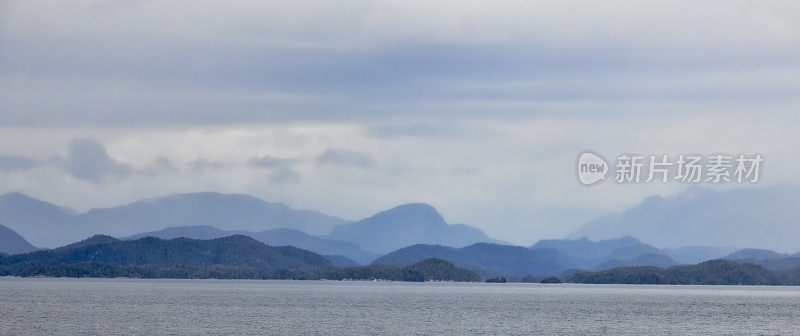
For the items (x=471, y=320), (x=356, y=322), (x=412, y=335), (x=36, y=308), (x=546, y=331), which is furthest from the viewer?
(x=36, y=308)

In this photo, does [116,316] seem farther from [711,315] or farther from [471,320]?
[711,315]

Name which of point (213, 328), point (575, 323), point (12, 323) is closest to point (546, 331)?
point (575, 323)

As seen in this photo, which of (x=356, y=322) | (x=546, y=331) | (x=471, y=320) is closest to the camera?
(x=546, y=331)

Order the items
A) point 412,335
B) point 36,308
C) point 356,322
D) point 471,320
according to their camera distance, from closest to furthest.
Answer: point 412,335 → point 356,322 → point 471,320 → point 36,308

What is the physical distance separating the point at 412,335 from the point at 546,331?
2300 centimetres

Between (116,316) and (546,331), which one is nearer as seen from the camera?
(546,331)

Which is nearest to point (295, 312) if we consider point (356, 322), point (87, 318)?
point (356, 322)

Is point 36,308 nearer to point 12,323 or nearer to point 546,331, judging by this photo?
point 12,323

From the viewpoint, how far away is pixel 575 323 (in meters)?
165

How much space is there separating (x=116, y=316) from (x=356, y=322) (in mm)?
43094

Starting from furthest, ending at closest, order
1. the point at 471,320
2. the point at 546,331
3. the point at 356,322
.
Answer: the point at 471,320, the point at 356,322, the point at 546,331

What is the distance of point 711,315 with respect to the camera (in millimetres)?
195625

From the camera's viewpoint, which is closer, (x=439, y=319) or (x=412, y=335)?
(x=412, y=335)

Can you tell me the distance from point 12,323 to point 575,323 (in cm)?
9208
